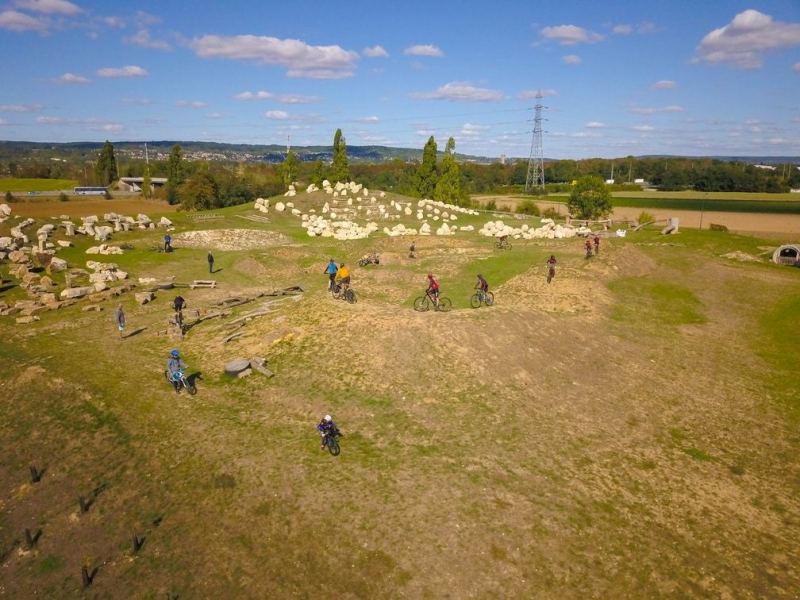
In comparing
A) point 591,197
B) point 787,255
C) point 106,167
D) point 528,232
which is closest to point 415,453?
point 787,255

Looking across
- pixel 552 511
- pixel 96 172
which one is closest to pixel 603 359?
pixel 552 511

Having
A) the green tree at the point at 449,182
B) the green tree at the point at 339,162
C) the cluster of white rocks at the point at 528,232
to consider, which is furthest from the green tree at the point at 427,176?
the cluster of white rocks at the point at 528,232

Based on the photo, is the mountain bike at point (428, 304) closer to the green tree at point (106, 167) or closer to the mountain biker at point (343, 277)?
the mountain biker at point (343, 277)

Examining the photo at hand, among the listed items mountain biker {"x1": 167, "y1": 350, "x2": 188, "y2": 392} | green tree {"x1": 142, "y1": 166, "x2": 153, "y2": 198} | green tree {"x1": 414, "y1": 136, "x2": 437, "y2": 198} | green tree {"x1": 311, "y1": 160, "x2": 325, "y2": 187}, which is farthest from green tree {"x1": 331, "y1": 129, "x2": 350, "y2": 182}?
mountain biker {"x1": 167, "y1": 350, "x2": 188, "y2": 392}

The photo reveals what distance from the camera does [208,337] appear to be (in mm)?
29688

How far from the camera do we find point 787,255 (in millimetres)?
47719

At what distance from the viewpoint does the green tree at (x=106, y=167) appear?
12736cm

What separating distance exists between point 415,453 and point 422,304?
1442 centimetres

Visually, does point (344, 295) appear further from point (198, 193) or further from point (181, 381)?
point (198, 193)

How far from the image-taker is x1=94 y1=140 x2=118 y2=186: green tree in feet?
418

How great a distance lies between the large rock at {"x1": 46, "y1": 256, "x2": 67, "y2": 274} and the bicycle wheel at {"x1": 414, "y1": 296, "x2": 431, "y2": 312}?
108 ft

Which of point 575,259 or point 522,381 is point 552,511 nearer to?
point 522,381

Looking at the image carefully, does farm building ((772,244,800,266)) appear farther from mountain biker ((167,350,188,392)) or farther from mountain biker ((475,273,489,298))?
mountain biker ((167,350,188,392))

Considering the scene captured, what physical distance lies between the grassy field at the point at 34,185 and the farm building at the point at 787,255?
13868 cm
